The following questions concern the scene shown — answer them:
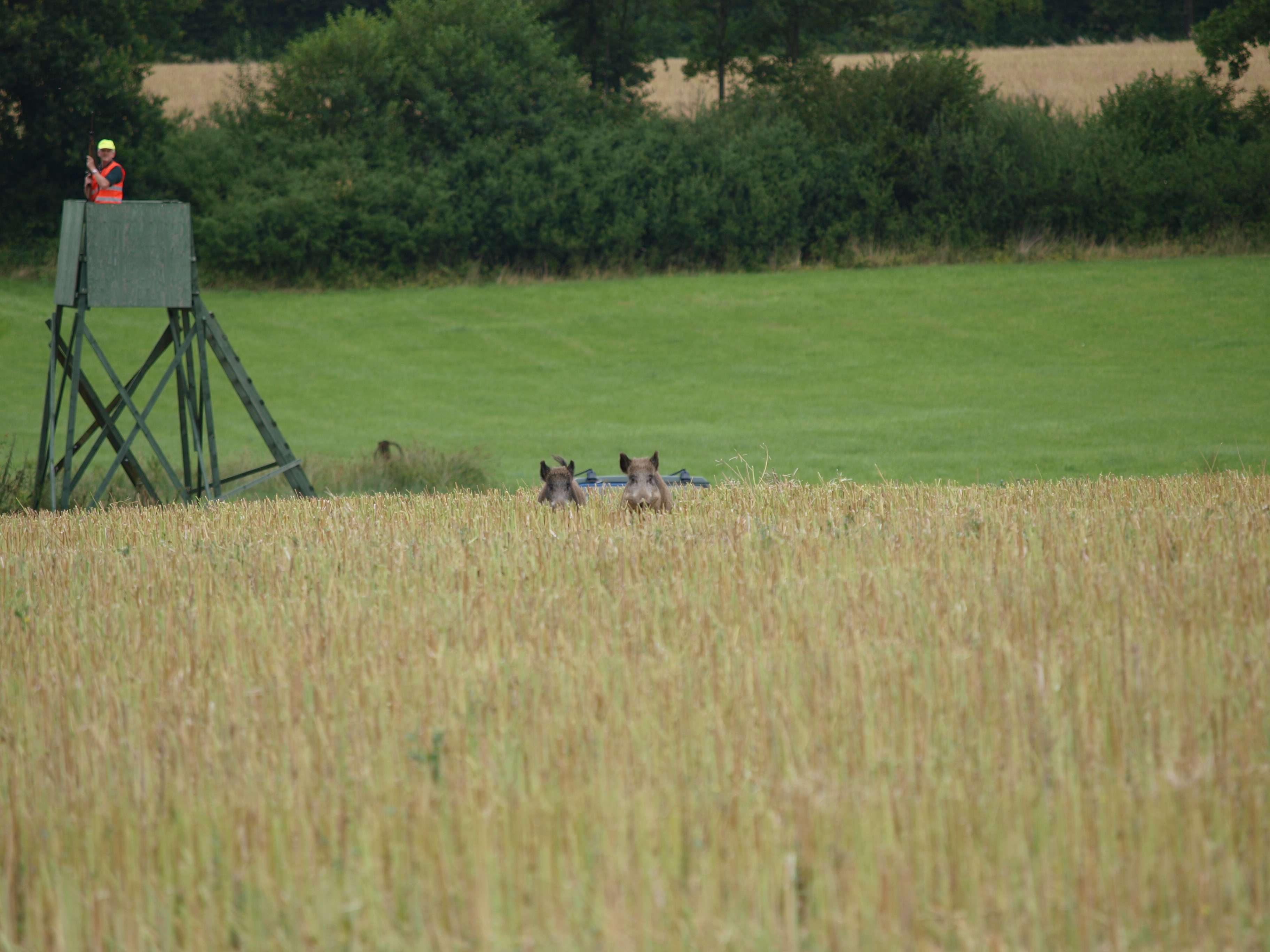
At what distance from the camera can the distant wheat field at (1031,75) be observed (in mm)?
47562

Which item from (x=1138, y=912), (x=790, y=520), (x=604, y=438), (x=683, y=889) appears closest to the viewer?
(x=1138, y=912)

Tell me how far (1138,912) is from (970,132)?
3899 centimetres

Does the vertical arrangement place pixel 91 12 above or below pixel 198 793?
above

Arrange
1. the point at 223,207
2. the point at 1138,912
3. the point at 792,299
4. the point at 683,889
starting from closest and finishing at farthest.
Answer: the point at 1138,912, the point at 683,889, the point at 792,299, the point at 223,207

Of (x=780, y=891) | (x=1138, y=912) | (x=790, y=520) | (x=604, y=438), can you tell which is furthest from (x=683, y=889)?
(x=604, y=438)

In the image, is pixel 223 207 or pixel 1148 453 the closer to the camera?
pixel 1148 453

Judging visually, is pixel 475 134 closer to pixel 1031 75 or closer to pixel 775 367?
pixel 775 367

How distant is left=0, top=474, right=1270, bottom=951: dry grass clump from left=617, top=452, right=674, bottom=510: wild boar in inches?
72.7

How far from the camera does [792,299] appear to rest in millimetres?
35062

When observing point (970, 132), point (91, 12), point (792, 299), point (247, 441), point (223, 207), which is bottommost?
point (247, 441)

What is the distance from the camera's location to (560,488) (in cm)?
977

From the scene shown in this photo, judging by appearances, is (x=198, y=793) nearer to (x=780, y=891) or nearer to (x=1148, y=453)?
(x=780, y=891)

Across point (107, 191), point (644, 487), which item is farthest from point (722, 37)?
point (644, 487)

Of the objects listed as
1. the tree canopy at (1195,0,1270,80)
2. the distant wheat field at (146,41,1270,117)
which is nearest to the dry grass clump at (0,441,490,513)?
the distant wheat field at (146,41,1270,117)
